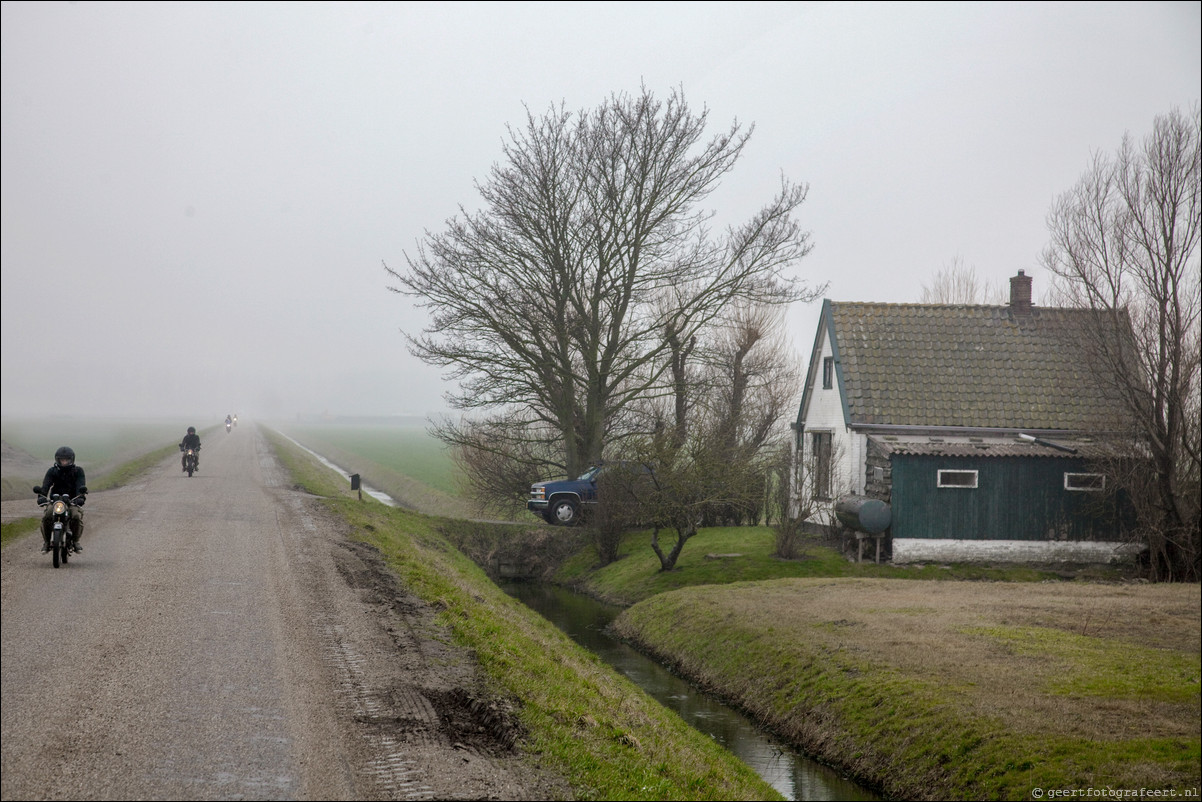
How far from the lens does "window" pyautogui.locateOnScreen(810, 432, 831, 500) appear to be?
88.0 ft

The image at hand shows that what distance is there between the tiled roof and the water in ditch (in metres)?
10.1

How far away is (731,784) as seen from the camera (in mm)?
9352

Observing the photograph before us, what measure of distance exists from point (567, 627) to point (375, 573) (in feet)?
24.0

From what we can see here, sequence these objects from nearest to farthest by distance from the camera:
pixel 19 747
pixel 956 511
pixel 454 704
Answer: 1. pixel 19 747
2. pixel 454 704
3. pixel 956 511

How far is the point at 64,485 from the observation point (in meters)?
13.8

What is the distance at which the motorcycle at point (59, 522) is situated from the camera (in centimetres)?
1349

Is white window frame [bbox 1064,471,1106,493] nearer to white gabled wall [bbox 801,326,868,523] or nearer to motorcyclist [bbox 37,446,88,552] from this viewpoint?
white gabled wall [bbox 801,326,868,523]

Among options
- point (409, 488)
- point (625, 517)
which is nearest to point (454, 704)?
point (625, 517)

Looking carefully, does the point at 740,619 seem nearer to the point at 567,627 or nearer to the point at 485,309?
the point at 567,627

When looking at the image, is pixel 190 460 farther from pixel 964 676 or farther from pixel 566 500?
pixel 964 676

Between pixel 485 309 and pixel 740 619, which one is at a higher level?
pixel 485 309

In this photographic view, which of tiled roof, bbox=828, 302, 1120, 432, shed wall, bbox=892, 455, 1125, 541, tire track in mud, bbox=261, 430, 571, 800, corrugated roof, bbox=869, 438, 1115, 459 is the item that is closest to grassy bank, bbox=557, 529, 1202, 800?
shed wall, bbox=892, 455, 1125, 541

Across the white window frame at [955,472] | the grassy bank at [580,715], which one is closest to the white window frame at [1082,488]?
the white window frame at [955,472]

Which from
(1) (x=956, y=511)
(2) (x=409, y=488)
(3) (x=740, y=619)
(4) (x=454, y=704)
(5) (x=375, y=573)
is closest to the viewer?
(4) (x=454, y=704)
